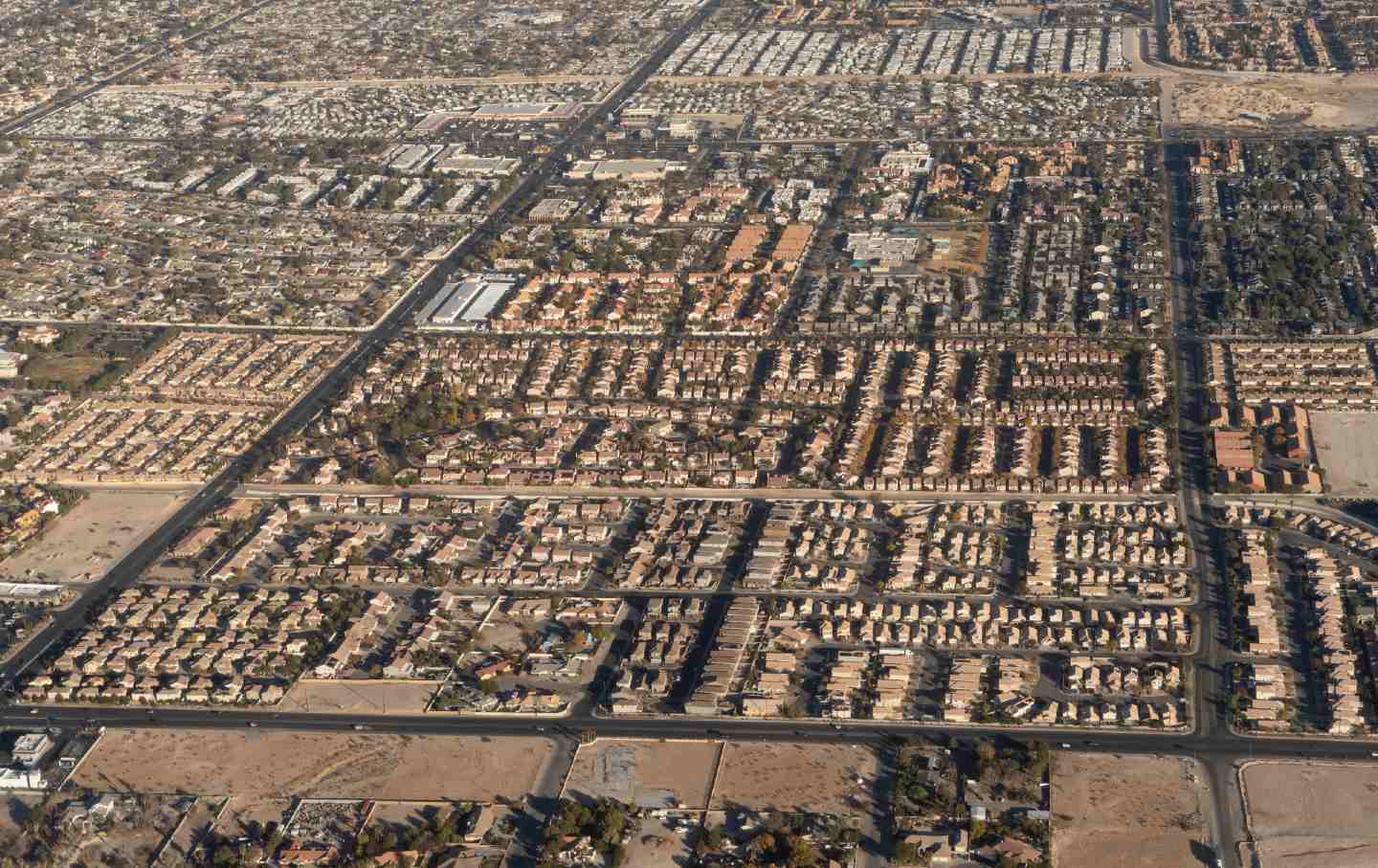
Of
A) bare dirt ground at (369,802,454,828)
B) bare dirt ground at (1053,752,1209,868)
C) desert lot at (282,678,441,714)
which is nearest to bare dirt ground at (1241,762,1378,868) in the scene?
bare dirt ground at (1053,752,1209,868)

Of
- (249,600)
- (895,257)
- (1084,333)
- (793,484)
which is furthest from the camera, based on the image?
(895,257)

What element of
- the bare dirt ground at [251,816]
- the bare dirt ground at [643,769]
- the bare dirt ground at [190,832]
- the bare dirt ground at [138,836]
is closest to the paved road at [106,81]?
the bare dirt ground at [138,836]

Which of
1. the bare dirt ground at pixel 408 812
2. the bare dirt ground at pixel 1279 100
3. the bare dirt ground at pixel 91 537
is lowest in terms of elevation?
the bare dirt ground at pixel 408 812

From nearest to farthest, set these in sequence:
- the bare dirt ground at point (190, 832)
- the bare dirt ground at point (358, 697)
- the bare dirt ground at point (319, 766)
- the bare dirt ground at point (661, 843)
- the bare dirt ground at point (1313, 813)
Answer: the bare dirt ground at point (1313, 813)
the bare dirt ground at point (661, 843)
the bare dirt ground at point (190, 832)
the bare dirt ground at point (319, 766)
the bare dirt ground at point (358, 697)

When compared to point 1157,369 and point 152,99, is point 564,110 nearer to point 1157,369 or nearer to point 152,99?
point 152,99

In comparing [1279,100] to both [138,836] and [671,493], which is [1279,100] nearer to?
[671,493]

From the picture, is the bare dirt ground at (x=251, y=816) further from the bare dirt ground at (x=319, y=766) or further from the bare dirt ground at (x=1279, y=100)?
the bare dirt ground at (x=1279, y=100)

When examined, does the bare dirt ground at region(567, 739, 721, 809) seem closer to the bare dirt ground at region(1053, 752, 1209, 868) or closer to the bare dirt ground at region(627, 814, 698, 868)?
the bare dirt ground at region(627, 814, 698, 868)

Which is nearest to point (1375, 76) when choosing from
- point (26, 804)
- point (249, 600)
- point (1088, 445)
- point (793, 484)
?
point (1088, 445)
